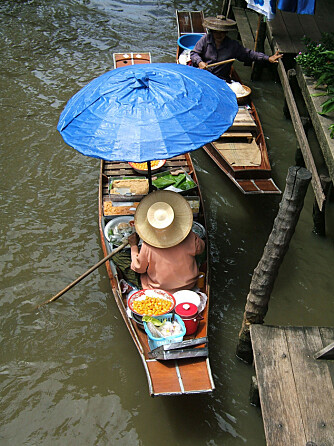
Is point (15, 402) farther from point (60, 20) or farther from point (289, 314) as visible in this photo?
point (60, 20)

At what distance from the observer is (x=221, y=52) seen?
9.07 meters

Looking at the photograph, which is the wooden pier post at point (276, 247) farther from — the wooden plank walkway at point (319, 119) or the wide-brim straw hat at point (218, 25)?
the wide-brim straw hat at point (218, 25)

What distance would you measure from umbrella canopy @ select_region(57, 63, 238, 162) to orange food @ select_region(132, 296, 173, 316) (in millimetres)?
1686

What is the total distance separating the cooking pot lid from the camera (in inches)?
216

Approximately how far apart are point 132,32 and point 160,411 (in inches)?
423

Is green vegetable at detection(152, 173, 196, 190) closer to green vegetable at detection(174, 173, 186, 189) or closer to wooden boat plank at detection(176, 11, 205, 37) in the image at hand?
green vegetable at detection(174, 173, 186, 189)

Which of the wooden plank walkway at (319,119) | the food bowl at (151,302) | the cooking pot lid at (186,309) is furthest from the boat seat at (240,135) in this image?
the cooking pot lid at (186,309)

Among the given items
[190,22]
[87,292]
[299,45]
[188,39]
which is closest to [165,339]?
[87,292]

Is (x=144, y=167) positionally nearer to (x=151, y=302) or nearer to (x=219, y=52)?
(x=151, y=302)

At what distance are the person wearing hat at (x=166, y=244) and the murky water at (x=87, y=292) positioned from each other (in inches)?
37.5

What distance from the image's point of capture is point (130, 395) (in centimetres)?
575

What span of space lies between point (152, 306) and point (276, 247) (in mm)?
1625

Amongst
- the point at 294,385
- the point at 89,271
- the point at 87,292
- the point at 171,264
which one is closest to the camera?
the point at 294,385

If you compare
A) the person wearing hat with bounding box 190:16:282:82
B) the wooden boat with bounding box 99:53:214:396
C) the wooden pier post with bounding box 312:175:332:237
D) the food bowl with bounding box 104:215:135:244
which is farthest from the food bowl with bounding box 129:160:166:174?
the wooden pier post with bounding box 312:175:332:237
